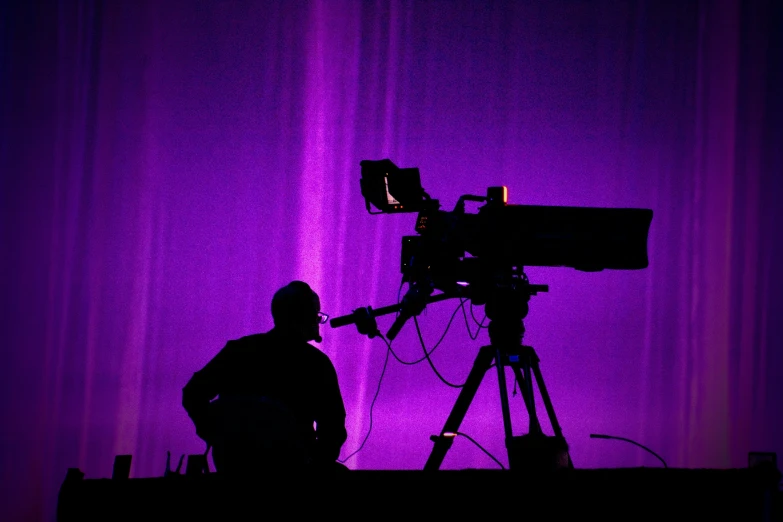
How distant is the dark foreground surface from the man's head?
99 centimetres

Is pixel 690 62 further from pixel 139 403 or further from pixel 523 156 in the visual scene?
pixel 139 403

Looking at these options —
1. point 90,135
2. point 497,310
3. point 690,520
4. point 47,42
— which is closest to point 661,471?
point 690,520

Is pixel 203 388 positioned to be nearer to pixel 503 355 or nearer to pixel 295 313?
pixel 295 313

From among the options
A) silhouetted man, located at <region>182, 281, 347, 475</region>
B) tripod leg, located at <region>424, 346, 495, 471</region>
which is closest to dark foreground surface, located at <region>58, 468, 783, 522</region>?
silhouetted man, located at <region>182, 281, 347, 475</region>

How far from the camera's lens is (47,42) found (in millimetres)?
3570

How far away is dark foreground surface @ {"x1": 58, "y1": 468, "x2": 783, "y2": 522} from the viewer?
119 cm

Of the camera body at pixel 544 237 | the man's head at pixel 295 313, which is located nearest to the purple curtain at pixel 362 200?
the man's head at pixel 295 313

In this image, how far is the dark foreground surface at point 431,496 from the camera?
1.19m

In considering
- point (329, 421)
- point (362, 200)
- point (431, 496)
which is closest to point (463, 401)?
point (329, 421)

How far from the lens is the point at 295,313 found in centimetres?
221

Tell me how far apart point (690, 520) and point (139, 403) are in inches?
120

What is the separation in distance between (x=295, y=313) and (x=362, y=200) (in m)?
1.77

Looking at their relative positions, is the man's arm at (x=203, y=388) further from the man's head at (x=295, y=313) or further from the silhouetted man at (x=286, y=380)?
the man's head at (x=295, y=313)

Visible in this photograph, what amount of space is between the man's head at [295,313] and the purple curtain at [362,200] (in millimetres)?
1556
